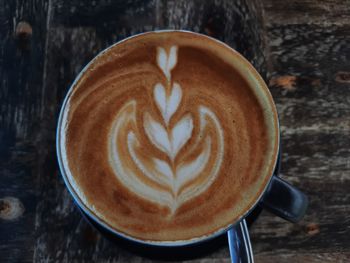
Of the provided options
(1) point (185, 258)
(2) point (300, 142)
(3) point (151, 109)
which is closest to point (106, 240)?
(1) point (185, 258)

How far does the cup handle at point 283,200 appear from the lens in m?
0.86

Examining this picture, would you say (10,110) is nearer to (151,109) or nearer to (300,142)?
(151,109)

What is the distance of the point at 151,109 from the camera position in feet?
2.77

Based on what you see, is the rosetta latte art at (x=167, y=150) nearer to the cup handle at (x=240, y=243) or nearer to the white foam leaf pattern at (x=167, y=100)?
the white foam leaf pattern at (x=167, y=100)

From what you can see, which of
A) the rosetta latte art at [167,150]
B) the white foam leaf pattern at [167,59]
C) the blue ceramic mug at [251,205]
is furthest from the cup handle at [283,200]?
the white foam leaf pattern at [167,59]

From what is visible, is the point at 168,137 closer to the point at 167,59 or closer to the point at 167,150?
the point at 167,150

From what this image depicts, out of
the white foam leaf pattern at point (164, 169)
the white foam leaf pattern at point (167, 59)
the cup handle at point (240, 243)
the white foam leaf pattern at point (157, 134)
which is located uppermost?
the white foam leaf pattern at point (167, 59)

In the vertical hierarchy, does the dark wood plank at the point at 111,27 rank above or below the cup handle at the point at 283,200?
above

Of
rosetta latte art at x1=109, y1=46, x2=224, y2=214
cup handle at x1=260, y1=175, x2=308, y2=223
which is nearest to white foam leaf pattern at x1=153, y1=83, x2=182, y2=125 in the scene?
rosetta latte art at x1=109, y1=46, x2=224, y2=214

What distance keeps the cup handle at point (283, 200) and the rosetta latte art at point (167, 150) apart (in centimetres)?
11

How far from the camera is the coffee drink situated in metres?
0.81

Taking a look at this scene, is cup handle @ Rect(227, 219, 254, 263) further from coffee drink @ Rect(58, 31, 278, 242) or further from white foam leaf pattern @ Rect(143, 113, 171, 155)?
white foam leaf pattern @ Rect(143, 113, 171, 155)

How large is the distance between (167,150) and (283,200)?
0.71 feet

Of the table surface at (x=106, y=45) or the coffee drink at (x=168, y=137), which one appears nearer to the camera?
the coffee drink at (x=168, y=137)
